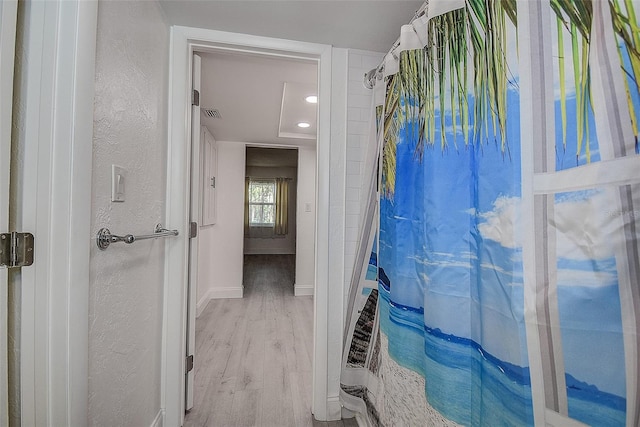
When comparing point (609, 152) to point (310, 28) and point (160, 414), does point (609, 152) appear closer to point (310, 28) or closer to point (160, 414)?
point (310, 28)

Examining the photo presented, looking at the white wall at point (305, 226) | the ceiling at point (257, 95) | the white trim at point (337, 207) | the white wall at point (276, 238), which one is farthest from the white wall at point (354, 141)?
the white wall at point (276, 238)

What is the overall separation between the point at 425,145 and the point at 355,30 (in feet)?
2.86

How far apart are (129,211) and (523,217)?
1275 mm

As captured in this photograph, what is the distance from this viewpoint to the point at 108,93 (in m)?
0.92

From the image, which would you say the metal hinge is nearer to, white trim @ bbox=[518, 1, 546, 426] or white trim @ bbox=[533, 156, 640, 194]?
white trim @ bbox=[518, 1, 546, 426]

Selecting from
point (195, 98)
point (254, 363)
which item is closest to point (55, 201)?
point (195, 98)

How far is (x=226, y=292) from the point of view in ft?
12.2

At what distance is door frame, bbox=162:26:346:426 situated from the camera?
1.43 metres

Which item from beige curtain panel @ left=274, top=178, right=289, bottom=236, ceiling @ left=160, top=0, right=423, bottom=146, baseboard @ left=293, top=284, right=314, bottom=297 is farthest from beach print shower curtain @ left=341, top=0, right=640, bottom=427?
beige curtain panel @ left=274, top=178, right=289, bottom=236

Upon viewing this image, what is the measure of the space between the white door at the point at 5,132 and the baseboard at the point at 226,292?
3.13 metres

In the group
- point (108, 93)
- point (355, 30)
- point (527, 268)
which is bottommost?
point (527, 268)

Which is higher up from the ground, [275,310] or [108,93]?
[108,93]

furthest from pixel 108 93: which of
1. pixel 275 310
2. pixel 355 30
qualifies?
pixel 275 310

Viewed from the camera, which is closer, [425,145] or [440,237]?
[440,237]
